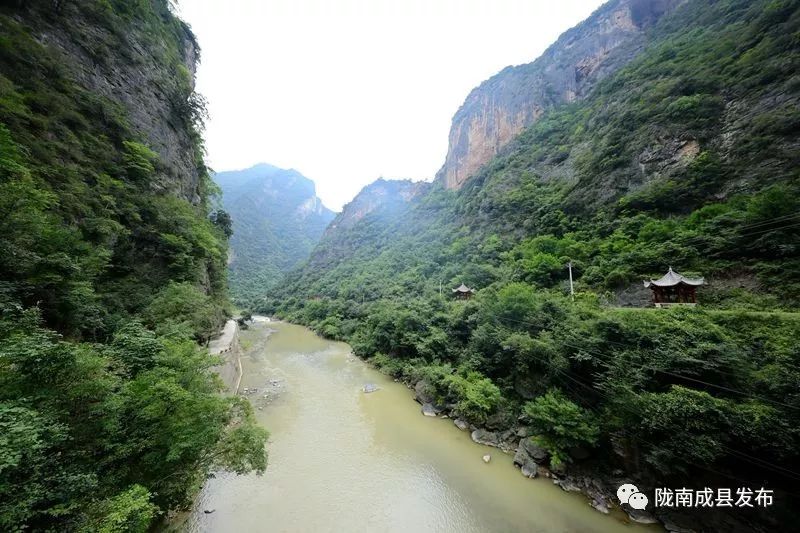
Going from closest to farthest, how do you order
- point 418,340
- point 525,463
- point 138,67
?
point 525,463 → point 138,67 → point 418,340

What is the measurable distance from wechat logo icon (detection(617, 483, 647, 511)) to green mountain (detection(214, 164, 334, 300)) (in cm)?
6626

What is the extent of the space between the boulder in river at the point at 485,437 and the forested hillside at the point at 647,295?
429 millimetres

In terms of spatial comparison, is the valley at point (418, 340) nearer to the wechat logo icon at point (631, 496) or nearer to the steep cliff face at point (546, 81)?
the wechat logo icon at point (631, 496)

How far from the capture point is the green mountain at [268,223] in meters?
73.1

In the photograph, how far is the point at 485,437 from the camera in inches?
403

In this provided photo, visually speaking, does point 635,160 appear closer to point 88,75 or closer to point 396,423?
point 396,423

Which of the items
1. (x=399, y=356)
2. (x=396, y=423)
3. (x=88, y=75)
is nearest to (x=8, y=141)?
(x=88, y=75)

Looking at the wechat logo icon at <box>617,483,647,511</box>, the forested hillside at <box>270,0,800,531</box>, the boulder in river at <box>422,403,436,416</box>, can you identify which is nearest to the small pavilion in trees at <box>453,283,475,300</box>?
the forested hillside at <box>270,0,800,531</box>

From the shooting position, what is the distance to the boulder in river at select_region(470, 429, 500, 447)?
1000 cm

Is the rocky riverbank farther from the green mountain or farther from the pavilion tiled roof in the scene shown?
the green mountain

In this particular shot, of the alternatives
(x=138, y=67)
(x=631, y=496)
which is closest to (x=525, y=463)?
(x=631, y=496)

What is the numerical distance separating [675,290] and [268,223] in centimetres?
10838

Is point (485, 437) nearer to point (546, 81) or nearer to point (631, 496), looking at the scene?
point (631, 496)

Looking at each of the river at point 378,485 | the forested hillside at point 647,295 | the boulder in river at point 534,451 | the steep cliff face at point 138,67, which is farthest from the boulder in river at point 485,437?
the steep cliff face at point 138,67
